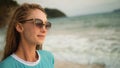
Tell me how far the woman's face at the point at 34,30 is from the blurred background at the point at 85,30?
2.54ft

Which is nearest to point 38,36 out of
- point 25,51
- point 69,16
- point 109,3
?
point 25,51

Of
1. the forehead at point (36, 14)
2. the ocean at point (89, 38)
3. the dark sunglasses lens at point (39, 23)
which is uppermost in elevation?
the forehead at point (36, 14)

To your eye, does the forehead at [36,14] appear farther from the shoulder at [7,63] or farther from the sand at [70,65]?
the sand at [70,65]

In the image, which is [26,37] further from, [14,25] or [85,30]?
[85,30]

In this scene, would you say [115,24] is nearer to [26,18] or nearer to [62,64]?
[62,64]

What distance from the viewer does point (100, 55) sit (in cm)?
189

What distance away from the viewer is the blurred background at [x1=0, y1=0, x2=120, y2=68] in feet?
6.15

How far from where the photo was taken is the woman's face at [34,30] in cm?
107

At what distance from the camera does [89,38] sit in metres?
1.92

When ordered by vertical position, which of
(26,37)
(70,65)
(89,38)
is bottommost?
(70,65)

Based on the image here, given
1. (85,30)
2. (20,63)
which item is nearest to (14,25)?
(20,63)

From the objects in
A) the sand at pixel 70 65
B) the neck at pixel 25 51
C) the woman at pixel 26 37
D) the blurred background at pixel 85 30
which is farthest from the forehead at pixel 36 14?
the sand at pixel 70 65

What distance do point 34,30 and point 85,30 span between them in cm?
87

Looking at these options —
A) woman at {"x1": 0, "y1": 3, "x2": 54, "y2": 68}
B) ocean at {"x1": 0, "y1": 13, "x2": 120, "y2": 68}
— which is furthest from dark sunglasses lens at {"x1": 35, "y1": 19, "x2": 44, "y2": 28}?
ocean at {"x1": 0, "y1": 13, "x2": 120, "y2": 68}
